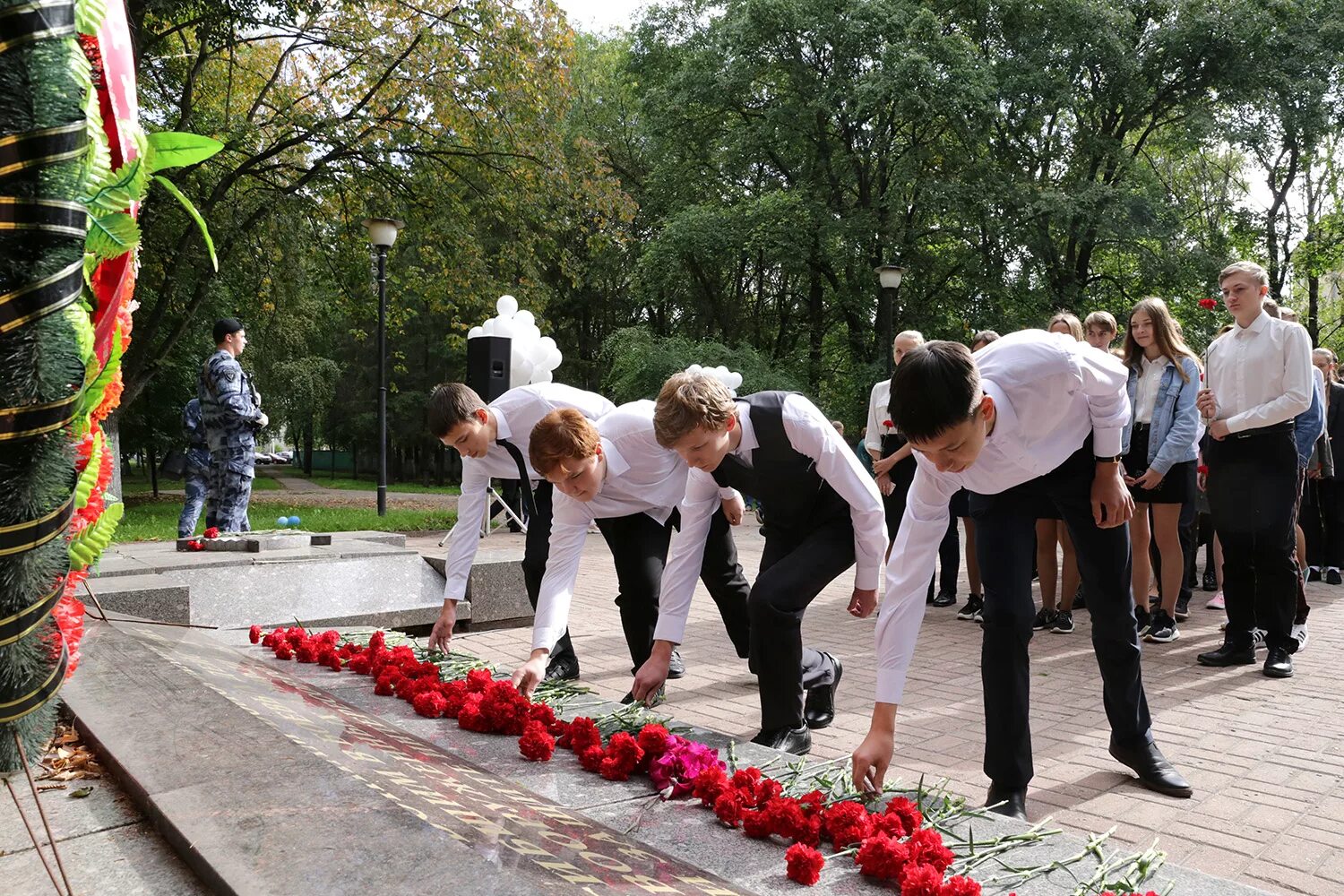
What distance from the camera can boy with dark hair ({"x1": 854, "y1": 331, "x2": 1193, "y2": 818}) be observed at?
2.53 m

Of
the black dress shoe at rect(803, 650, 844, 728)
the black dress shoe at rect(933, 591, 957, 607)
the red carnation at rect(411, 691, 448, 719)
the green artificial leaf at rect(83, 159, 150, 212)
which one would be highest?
the green artificial leaf at rect(83, 159, 150, 212)

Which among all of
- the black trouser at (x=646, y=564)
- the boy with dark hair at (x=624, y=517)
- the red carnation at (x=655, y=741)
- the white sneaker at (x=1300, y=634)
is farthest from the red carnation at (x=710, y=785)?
the white sneaker at (x=1300, y=634)

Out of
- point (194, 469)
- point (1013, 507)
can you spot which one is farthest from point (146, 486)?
point (1013, 507)

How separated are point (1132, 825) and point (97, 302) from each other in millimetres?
3299

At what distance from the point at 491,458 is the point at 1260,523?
403cm

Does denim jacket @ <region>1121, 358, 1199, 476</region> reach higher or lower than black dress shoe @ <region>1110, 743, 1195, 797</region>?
higher

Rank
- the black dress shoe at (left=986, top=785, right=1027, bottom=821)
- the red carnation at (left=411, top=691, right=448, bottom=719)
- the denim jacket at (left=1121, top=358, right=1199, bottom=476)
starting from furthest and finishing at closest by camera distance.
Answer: the denim jacket at (left=1121, top=358, right=1199, bottom=476) → the red carnation at (left=411, top=691, right=448, bottom=719) → the black dress shoe at (left=986, top=785, right=1027, bottom=821)

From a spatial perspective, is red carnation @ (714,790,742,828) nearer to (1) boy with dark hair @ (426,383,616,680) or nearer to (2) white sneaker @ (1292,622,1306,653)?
(1) boy with dark hair @ (426,383,616,680)

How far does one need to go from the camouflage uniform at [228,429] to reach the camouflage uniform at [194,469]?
34.3 inches

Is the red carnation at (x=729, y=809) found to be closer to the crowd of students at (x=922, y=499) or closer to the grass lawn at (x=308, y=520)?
the crowd of students at (x=922, y=499)

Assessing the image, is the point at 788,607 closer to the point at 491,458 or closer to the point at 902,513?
the point at 491,458

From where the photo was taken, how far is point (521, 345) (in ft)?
45.1

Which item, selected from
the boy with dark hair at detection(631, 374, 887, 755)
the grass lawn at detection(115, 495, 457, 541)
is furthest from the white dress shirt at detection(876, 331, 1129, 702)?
the grass lawn at detection(115, 495, 457, 541)

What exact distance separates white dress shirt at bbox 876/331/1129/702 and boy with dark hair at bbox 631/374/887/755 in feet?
1.91
